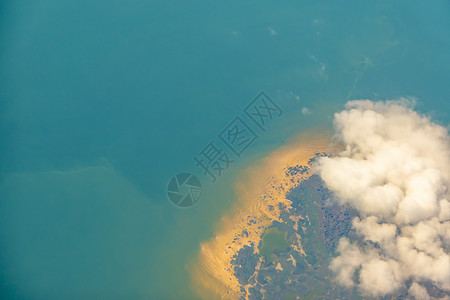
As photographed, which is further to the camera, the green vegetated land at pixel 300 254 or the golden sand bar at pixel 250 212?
the golden sand bar at pixel 250 212

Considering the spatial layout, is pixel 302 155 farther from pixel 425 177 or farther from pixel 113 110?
pixel 113 110

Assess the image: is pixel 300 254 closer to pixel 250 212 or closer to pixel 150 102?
pixel 250 212

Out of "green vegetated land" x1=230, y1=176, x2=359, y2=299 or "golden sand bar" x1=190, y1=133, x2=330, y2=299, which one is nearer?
"green vegetated land" x1=230, y1=176, x2=359, y2=299

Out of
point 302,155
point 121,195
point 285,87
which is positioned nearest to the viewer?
point 121,195

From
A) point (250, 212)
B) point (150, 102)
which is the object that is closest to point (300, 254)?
point (250, 212)

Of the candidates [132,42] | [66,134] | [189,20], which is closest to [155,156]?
[66,134]
